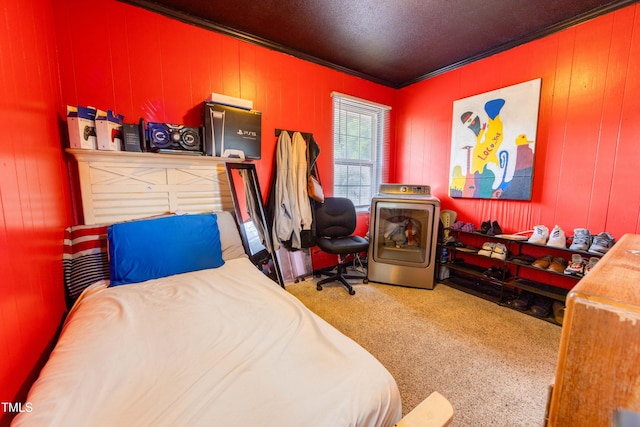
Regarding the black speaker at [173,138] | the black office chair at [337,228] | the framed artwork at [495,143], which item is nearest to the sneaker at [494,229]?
the framed artwork at [495,143]

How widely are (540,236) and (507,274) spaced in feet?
1.82

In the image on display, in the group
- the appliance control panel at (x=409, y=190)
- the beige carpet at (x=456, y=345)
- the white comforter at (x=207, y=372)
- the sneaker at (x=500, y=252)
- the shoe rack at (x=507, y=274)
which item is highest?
the appliance control panel at (x=409, y=190)

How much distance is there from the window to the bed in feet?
7.55

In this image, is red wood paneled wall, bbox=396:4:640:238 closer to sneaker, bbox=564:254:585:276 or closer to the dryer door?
sneaker, bbox=564:254:585:276

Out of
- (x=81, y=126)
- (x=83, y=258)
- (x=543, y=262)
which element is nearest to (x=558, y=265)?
(x=543, y=262)

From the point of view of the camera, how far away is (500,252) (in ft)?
8.46

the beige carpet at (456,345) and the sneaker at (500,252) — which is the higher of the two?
the sneaker at (500,252)

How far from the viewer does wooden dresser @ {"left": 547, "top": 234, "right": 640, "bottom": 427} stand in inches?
14.5

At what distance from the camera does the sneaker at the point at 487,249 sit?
8.67 ft

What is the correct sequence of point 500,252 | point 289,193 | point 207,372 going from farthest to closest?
point 289,193
point 500,252
point 207,372

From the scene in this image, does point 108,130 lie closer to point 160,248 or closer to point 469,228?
point 160,248

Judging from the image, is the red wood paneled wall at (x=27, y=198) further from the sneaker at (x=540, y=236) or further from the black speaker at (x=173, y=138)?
the sneaker at (x=540, y=236)

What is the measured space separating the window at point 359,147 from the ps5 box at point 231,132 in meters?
1.19

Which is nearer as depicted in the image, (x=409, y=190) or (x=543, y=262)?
(x=543, y=262)
